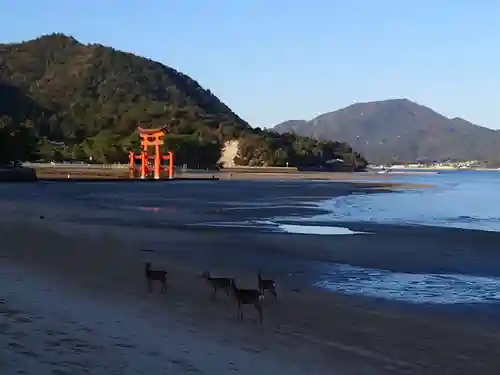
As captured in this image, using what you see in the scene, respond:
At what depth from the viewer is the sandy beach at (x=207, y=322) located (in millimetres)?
7520

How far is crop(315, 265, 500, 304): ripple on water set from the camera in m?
12.1

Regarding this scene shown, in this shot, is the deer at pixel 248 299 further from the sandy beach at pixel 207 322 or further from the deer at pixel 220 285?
the deer at pixel 220 285

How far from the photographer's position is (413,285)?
1337cm

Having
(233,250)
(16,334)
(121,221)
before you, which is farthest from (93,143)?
(16,334)

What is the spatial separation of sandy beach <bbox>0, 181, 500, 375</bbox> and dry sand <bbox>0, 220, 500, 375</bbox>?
16 millimetres

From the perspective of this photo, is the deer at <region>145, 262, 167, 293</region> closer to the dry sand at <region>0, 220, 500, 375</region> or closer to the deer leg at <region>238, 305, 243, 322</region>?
the dry sand at <region>0, 220, 500, 375</region>

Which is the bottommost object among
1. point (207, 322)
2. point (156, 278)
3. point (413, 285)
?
point (413, 285)

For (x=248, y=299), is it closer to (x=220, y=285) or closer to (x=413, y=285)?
(x=220, y=285)

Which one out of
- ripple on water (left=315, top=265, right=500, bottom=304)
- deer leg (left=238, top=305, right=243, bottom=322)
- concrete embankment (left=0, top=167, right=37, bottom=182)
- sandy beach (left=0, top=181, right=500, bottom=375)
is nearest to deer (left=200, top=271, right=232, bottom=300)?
sandy beach (left=0, top=181, right=500, bottom=375)

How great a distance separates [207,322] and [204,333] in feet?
2.13

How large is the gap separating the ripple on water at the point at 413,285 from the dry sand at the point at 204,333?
2.77 ft

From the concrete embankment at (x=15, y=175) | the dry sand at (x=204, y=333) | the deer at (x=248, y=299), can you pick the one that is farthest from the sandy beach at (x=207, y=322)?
the concrete embankment at (x=15, y=175)

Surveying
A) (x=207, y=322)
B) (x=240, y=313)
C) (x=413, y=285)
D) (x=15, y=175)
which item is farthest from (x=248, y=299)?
(x=15, y=175)

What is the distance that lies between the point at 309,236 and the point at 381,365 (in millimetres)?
15027
